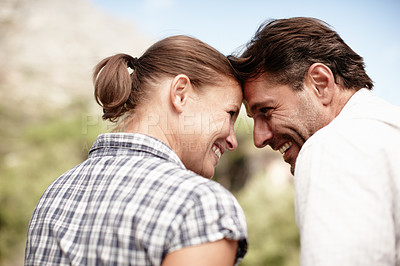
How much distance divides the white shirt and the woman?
0.28 m

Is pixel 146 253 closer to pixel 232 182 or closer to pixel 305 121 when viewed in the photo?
pixel 305 121

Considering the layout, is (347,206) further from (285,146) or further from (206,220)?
(285,146)

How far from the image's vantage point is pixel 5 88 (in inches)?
1914

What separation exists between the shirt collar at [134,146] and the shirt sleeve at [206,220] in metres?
0.33

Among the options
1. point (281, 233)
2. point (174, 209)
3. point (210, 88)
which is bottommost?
point (281, 233)

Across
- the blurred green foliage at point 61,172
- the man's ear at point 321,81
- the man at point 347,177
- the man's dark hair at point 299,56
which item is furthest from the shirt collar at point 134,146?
the blurred green foliage at point 61,172

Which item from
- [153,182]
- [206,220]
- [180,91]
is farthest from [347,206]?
[180,91]

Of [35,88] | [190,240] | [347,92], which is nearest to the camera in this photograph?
[190,240]

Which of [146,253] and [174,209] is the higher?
[174,209]

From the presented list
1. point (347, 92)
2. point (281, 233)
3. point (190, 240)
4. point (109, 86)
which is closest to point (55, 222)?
point (190, 240)

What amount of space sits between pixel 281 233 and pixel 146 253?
41.2 feet

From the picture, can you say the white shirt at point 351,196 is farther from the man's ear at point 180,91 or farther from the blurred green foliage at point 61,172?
the blurred green foliage at point 61,172

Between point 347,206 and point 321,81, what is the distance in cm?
113

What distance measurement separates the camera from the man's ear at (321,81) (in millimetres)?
2201
